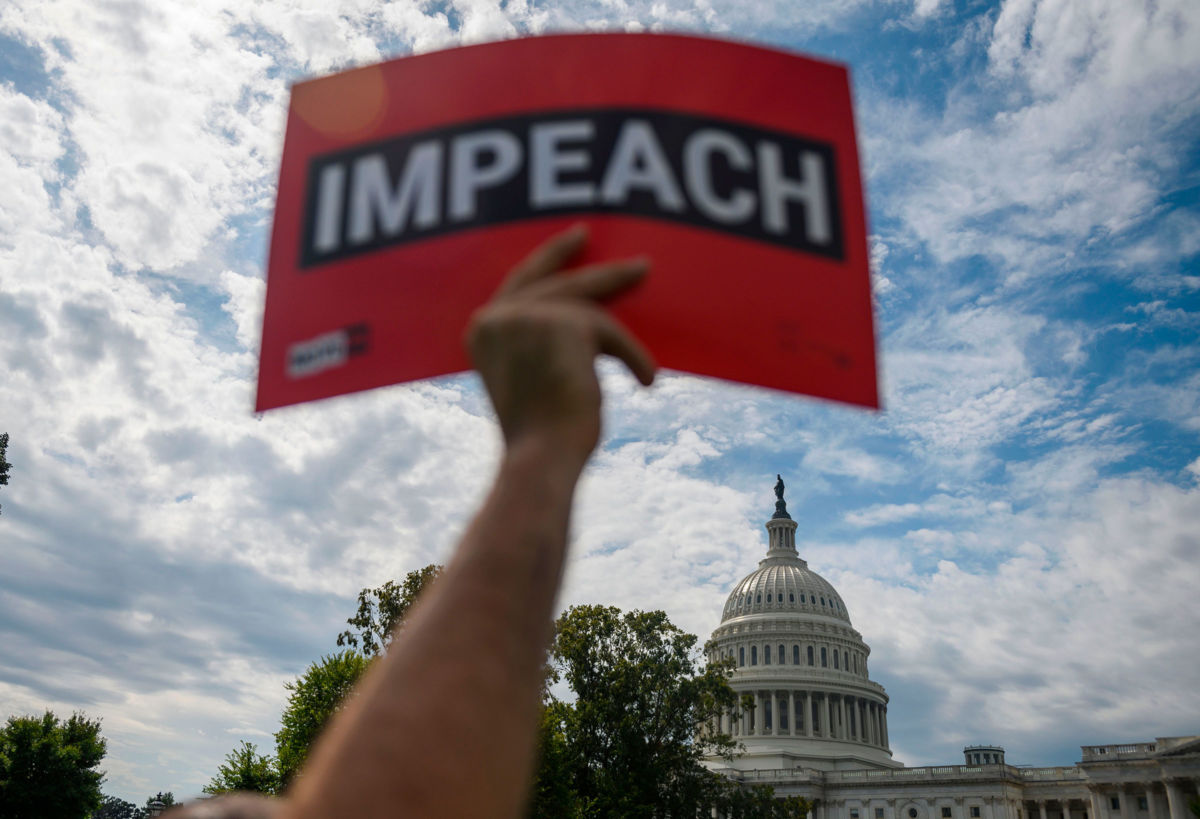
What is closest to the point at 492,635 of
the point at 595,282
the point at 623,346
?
Answer: the point at 623,346

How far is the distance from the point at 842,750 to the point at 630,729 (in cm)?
6817

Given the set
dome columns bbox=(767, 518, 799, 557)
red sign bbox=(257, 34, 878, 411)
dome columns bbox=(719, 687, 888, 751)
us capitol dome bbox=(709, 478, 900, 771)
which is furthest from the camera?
dome columns bbox=(767, 518, 799, 557)

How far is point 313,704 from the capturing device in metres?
30.3

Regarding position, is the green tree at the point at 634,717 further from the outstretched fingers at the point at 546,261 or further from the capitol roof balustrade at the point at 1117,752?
the capitol roof balustrade at the point at 1117,752

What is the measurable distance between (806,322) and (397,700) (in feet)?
4.87

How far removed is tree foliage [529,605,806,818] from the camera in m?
29.7

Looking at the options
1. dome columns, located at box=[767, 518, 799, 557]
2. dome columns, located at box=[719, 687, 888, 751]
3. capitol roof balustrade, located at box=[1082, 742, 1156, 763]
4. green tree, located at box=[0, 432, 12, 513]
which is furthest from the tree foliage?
dome columns, located at box=[767, 518, 799, 557]

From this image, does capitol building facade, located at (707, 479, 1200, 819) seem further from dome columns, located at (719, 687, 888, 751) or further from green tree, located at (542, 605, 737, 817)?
green tree, located at (542, 605, 737, 817)

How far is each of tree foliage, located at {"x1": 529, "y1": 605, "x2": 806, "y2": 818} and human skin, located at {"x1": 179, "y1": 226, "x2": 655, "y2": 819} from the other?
96.7ft

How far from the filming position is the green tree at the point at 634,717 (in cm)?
3006

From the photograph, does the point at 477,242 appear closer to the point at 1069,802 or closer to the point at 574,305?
the point at 574,305

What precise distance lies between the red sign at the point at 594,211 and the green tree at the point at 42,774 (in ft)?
163

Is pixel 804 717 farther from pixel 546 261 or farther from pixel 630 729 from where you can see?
pixel 546 261

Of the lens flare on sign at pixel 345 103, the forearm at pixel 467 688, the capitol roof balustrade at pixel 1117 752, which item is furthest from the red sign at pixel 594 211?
the capitol roof balustrade at pixel 1117 752
